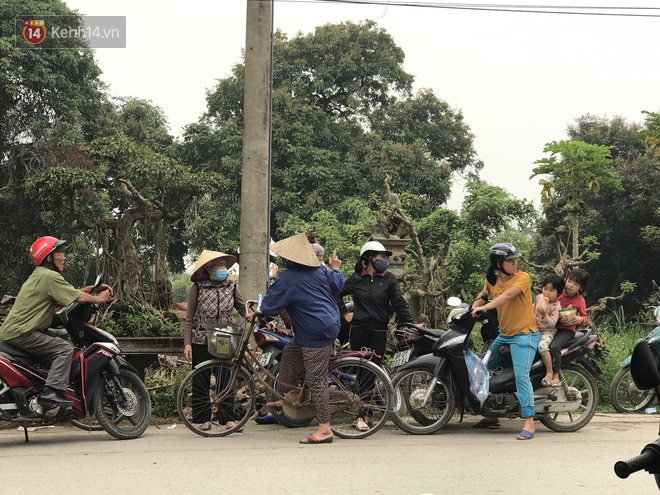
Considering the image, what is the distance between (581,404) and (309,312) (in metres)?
3.04

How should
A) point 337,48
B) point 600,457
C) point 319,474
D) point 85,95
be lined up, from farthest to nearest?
point 337,48
point 85,95
point 600,457
point 319,474

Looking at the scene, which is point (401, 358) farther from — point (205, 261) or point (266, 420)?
point (205, 261)

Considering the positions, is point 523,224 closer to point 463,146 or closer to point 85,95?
point 463,146

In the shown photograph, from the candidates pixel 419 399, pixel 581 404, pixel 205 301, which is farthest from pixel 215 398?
pixel 581 404

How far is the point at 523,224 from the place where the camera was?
96.5ft

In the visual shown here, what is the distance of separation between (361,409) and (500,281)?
1785mm

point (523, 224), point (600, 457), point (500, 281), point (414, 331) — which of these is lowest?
point (600, 457)

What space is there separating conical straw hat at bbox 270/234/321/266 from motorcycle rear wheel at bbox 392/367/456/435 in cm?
144

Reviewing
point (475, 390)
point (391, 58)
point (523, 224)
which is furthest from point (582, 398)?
point (391, 58)

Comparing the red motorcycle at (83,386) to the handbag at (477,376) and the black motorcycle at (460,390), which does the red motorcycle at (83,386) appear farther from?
the handbag at (477,376)

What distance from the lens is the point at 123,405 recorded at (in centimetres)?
747

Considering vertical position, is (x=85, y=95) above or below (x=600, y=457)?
above

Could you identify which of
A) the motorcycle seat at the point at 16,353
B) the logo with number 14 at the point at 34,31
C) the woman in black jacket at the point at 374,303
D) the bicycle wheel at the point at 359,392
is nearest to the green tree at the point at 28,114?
the logo with number 14 at the point at 34,31

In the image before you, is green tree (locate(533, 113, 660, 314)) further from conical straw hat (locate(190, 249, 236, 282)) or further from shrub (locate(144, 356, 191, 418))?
conical straw hat (locate(190, 249, 236, 282))
